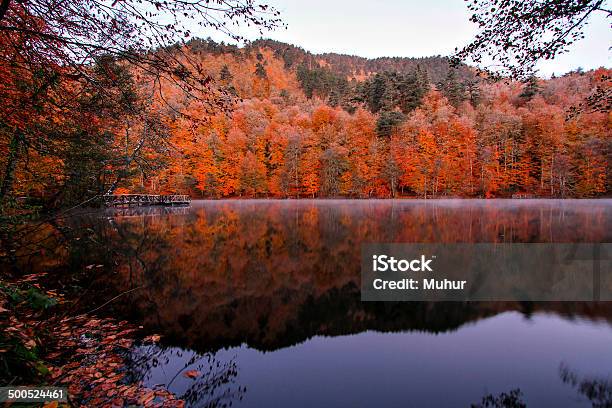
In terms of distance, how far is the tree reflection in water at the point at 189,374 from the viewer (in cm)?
400

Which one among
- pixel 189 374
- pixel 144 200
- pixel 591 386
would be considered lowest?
pixel 591 386

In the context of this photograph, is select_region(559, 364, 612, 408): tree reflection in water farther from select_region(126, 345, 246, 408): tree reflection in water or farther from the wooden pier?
the wooden pier

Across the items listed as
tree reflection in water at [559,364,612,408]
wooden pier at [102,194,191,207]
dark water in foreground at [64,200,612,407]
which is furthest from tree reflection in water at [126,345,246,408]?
wooden pier at [102,194,191,207]

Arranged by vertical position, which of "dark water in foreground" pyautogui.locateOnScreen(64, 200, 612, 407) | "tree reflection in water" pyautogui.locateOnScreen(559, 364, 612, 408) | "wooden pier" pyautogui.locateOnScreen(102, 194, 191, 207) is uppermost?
"wooden pier" pyautogui.locateOnScreen(102, 194, 191, 207)

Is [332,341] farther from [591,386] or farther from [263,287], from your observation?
[591,386]

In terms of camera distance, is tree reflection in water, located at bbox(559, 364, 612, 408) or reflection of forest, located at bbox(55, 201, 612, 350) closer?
tree reflection in water, located at bbox(559, 364, 612, 408)

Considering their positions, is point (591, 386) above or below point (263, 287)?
below

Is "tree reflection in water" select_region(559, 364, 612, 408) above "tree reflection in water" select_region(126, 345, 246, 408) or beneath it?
beneath

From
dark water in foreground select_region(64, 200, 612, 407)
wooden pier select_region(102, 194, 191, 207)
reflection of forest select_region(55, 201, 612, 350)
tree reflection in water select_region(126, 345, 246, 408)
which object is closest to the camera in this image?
tree reflection in water select_region(126, 345, 246, 408)

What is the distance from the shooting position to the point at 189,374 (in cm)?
440

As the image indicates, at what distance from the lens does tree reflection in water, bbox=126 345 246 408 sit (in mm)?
3996

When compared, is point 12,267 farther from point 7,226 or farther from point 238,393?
point 238,393

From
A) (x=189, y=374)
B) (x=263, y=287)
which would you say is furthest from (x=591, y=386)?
(x=263, y=287)

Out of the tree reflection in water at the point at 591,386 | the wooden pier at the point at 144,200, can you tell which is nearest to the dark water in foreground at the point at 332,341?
the tree reflection in water at the point at 591,386
